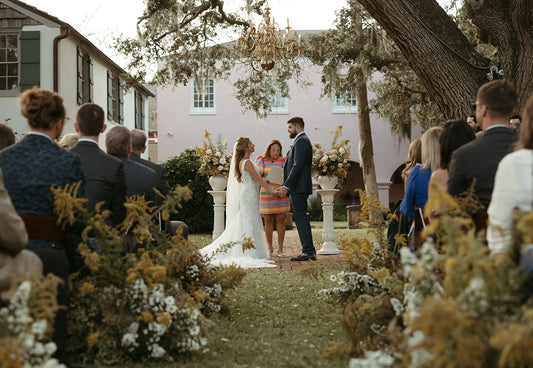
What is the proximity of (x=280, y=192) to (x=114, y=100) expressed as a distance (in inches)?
682

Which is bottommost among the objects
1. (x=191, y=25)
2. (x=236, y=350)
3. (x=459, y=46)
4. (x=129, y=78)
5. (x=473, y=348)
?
(x=236, y=350)

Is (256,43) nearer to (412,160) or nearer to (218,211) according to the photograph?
(218,211)

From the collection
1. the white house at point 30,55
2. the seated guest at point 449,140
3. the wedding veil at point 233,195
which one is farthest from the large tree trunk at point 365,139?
the seated guest at point 449,140

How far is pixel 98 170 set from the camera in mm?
4898

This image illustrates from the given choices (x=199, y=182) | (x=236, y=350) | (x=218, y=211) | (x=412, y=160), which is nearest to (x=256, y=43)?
(x=218, y=211)

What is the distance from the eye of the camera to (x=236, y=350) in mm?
4816

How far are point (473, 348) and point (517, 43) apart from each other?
662cm

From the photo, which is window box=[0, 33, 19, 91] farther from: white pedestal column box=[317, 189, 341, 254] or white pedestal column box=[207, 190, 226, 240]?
white pedestal column box=[317, 189, 341, 254]

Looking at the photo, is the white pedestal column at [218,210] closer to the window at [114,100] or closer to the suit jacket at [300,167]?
the suit jacket at [300,167]

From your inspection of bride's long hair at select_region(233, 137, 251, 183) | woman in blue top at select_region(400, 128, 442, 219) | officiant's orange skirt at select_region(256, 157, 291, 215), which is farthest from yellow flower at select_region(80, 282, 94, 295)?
officiant's orange skirt at select_region(256, 157, 291, 215)

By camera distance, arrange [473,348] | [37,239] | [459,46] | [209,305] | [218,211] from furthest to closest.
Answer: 1. [218,211]
2. [459,46]
3. [209,305]
4. [37,239]
5. [473,348]

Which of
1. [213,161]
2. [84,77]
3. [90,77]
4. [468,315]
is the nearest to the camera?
[468,315]

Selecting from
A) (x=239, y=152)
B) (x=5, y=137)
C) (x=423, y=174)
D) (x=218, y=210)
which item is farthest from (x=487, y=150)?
(x=218, y=210)

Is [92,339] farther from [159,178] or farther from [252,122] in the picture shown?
[252,122]
